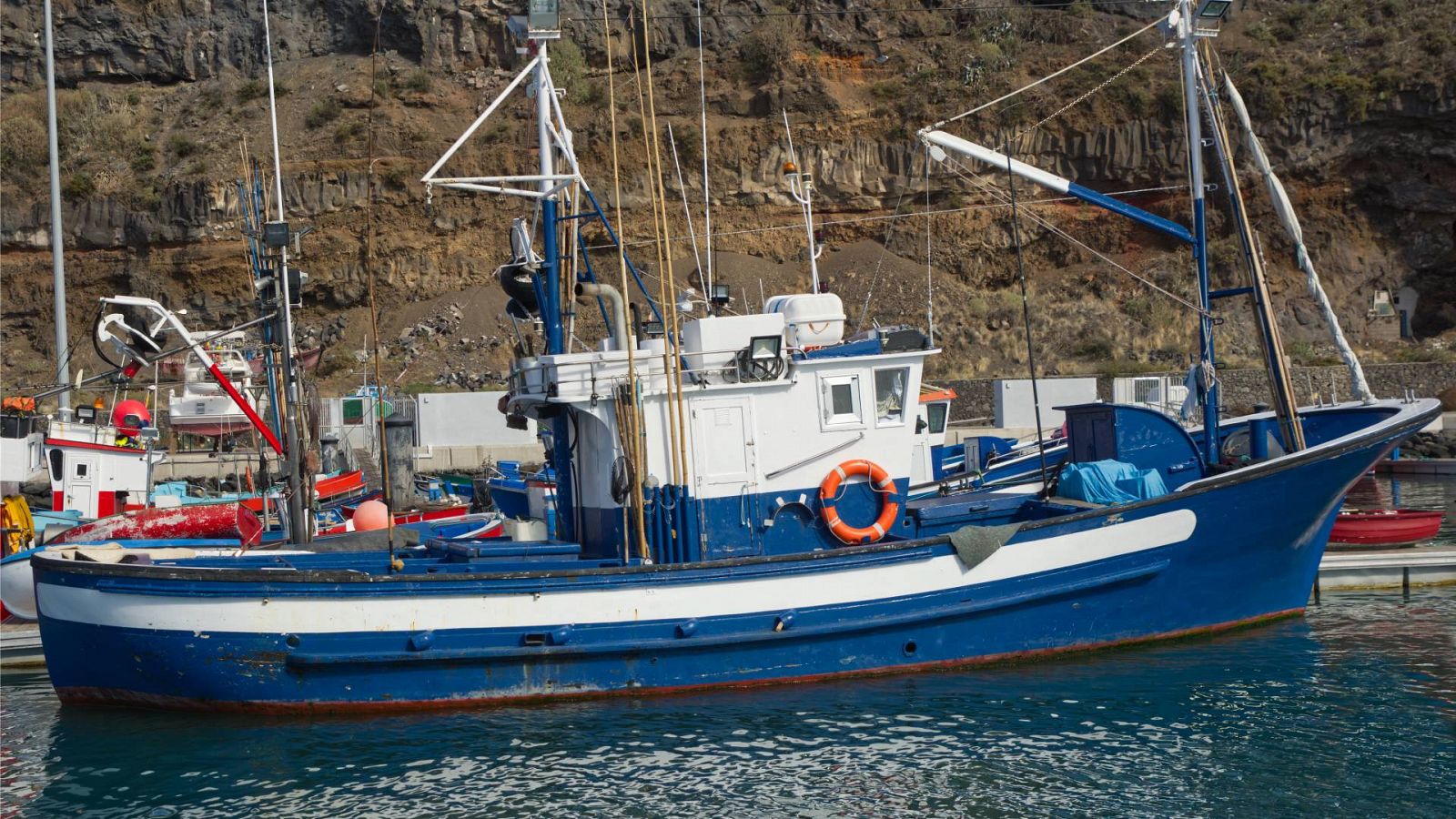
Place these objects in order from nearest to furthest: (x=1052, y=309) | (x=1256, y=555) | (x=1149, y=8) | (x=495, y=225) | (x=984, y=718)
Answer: (x=984, y=718) < (x=1256, y=555) < (x=1052, y=309) < (x=495, y=225) < (x=1149, y=8)

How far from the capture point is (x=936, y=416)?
75.3 feet

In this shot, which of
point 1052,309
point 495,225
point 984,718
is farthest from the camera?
point 495,225

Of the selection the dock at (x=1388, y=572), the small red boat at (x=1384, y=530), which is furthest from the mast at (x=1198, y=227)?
the small red boat at (x=1384, y=530)

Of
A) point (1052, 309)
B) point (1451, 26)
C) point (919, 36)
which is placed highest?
point (919, 36)

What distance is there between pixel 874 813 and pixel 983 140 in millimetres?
50433

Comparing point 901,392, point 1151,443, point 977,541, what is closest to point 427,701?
point 977,541

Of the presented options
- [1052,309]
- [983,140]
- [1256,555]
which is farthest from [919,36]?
[1256,555]

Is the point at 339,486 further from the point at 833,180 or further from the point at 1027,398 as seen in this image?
the point at 833,180

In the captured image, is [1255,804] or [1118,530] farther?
[1118,530]

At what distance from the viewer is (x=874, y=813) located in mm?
9062

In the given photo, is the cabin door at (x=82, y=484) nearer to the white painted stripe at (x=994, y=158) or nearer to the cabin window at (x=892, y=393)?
the cabin window at (x=892, y=393)

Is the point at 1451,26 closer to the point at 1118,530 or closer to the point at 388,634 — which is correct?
the point at 1118,530

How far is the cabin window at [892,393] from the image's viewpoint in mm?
12742

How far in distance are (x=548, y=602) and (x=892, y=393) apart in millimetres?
3952
